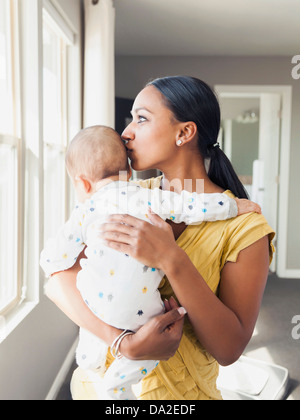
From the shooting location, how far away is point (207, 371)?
957 millimetres

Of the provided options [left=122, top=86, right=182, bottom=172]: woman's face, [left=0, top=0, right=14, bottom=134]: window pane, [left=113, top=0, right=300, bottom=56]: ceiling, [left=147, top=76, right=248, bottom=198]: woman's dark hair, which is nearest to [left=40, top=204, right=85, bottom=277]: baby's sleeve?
[left=122, top=86, right=182, bottom=172]: woman's face

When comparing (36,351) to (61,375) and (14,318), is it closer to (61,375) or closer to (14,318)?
(14,318)

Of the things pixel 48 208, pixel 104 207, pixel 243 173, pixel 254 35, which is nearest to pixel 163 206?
pixel 104 207

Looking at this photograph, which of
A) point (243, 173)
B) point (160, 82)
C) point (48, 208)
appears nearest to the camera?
point (160, 82)

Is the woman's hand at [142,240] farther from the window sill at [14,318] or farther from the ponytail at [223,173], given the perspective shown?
the window sill at [14,318]

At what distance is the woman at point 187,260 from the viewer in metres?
0.81

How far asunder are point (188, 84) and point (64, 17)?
2.06m

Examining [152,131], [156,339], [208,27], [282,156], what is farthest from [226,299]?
[282,156]

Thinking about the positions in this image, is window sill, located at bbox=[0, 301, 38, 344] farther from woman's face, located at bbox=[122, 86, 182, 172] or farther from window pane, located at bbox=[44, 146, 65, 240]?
woman's face, located at bbox=[122, 86, 182, 172]

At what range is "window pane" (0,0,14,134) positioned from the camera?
1761 millimetres

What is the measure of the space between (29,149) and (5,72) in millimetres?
382

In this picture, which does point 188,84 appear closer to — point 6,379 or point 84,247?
point 84,247

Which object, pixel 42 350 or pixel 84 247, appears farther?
pixel 42 350

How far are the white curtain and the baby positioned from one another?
7.01 ft
